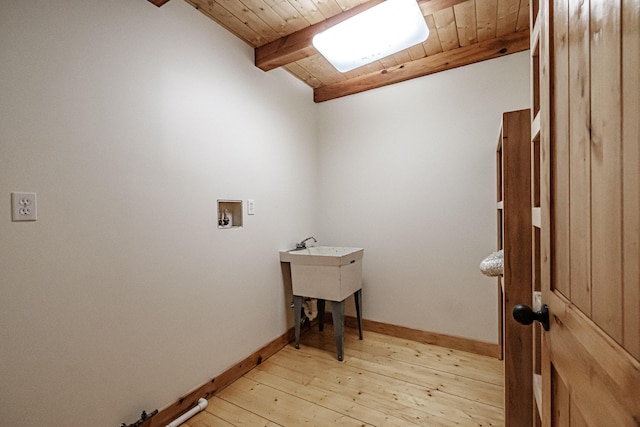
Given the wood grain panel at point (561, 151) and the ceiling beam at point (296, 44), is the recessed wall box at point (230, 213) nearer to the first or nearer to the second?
the ceiling beam at point (296, 44)

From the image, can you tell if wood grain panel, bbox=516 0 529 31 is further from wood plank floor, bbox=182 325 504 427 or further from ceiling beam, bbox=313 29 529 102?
wood plank floor, bbox=182 325 504 427

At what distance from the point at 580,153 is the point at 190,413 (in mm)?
2027

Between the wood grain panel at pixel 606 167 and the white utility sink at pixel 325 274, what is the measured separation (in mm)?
1776

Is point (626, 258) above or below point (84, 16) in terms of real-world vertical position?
below

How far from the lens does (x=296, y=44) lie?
2047 millimetres

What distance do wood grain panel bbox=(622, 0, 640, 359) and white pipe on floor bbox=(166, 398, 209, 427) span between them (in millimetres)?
1902

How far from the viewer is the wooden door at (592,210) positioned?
0.38 meters

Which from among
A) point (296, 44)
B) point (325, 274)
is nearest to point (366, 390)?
point (325, 274)

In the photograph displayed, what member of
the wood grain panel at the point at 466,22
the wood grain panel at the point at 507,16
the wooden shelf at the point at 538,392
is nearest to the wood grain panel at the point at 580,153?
the wooden shelf at the point at 538,392

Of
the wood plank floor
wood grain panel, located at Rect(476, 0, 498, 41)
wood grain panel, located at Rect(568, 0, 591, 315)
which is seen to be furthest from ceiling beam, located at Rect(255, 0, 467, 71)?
the wood plank floor

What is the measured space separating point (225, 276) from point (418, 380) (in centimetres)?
147

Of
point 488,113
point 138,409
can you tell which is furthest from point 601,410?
point 488,113

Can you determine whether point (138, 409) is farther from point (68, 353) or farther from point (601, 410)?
point (601, 410)

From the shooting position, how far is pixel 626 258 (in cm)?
39
